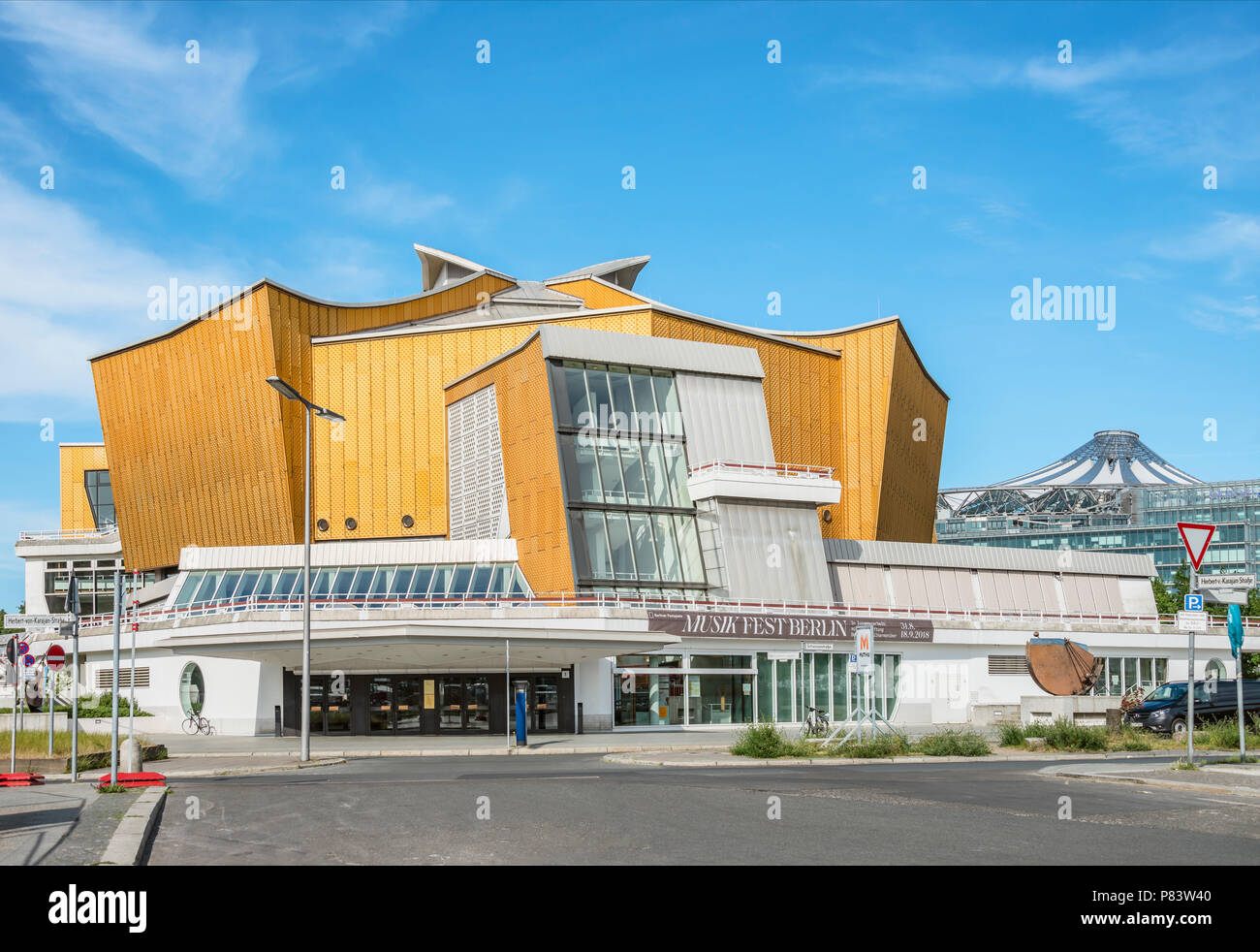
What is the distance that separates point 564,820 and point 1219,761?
44.9 ft

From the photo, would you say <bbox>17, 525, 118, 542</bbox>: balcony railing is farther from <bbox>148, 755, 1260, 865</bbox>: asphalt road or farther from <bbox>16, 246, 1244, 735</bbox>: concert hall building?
<bbox>148, 755, 1260, 865</bbox>: asphalt road

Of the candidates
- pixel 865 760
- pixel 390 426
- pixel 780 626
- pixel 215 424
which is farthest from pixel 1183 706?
pixel 215 424

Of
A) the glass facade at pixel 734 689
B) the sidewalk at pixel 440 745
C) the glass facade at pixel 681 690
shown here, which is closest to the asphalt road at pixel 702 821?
the sidewalk at pixel 440 745

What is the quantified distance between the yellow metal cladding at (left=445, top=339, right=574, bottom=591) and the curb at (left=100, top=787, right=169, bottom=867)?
27925 millimetres

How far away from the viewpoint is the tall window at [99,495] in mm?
93938

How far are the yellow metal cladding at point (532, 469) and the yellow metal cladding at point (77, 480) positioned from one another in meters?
54.6

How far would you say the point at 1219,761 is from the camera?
22.5 metres

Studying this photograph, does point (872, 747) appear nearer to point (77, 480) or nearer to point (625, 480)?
point (625, 480)

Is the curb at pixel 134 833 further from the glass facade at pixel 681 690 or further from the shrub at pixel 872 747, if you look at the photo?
the glass facade at pixel 681 690

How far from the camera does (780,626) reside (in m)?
44.1

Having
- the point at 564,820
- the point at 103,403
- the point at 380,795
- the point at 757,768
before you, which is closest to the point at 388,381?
the point at 103,403

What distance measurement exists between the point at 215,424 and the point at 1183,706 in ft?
141

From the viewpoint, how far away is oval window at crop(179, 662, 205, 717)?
44.1 m

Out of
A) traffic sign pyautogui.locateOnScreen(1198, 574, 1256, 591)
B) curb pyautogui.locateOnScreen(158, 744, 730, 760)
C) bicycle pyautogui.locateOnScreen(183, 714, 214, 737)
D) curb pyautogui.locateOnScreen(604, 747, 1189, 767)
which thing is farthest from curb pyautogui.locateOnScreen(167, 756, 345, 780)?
traffic sign pyautogui.locateOnScreen(1198, 574, 1256, 591)
